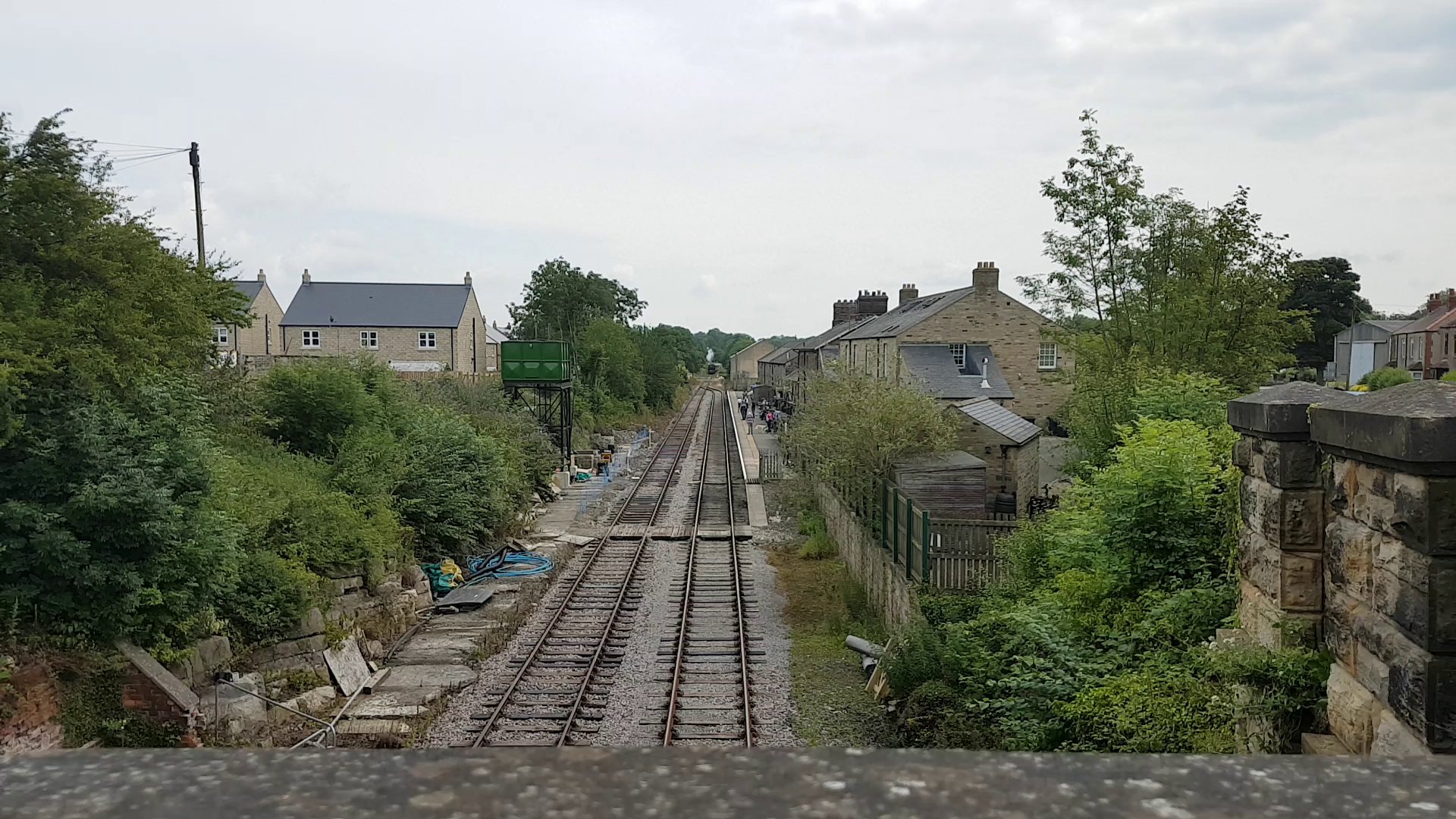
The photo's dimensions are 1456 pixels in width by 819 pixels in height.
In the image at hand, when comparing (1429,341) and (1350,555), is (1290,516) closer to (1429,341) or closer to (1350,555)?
(1350,555)

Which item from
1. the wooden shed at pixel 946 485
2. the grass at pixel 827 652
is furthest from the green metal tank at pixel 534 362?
the wooden shed at pixel 946 485

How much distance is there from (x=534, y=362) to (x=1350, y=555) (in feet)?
103

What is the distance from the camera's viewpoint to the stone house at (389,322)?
54406 millimetres

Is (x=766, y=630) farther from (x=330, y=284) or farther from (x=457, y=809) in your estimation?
(x=330, y=284)

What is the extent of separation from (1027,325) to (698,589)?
68.5 ft

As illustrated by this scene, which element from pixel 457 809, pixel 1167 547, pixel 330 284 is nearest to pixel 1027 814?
pixel 457 809

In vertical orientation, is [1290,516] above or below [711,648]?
above

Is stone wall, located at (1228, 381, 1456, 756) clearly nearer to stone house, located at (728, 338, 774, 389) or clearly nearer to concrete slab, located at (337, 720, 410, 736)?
concrete slab, located at (337, 720, 410, 736)

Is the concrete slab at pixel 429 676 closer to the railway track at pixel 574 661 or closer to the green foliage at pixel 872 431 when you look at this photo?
the railway track at pixel 574 661

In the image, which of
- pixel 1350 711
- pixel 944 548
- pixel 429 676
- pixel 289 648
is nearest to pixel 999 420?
pixel 944 548

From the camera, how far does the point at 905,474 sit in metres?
17.4

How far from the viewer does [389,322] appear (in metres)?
54.8

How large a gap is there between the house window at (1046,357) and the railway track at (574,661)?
1800 centimetres

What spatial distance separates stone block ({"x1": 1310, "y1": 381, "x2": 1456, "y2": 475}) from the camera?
12.5 feet
